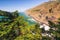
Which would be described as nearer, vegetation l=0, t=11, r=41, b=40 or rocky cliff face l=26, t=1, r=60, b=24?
vegetation l=0, t=11, r=41, b=40

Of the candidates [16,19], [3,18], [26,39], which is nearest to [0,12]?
[3,18]

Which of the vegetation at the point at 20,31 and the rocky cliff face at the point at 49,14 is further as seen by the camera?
the rocky cliff face at the point at 49,14

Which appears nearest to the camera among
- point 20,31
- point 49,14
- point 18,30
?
point 20,31

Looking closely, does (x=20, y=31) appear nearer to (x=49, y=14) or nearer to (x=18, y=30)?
(x=18, y=30)

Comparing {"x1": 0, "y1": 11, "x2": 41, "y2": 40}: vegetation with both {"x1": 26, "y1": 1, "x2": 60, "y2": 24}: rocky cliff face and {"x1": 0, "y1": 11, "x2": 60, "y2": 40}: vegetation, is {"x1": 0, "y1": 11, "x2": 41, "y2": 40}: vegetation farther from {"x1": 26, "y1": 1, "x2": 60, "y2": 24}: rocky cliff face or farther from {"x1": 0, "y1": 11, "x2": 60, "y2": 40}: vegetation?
{"x1": 26, "y1": 1, "x2": 60, "y2": 24}: rocky cliff face

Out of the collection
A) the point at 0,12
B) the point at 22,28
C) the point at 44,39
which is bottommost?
the point at 44,39

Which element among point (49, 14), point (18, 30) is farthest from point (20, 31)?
point (49, 14)

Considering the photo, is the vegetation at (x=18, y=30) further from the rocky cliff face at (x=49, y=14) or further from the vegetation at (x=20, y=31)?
the rocky cliff face at (x=49, y=14)

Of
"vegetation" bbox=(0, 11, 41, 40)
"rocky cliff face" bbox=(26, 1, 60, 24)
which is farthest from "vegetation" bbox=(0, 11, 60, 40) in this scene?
"rocky cliff face" bbox=(26, 1, 60, 24)

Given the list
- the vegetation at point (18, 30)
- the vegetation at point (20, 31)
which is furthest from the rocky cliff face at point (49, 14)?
the vegetation at point (18, 30)

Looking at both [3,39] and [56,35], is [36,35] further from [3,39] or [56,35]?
[3,39]

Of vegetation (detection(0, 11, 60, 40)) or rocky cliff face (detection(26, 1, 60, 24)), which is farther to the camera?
rocky cliff face (detection(26, 1, 60, 24))
